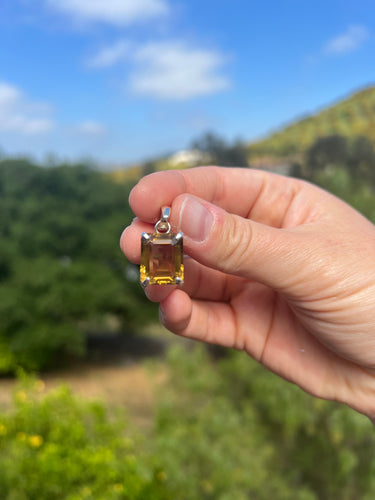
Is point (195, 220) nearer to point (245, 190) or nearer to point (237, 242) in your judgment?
point (237, 242)

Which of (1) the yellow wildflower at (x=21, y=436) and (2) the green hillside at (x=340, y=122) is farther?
(2) the green hillside at (x=340, y=122)

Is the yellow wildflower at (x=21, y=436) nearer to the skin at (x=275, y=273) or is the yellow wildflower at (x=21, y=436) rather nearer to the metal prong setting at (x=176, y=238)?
the skin at (x=275, y=273)

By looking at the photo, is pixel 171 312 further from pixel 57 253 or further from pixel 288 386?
pixel 57 253

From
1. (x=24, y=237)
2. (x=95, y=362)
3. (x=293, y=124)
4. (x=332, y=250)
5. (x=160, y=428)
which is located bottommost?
(x=95, y=362)

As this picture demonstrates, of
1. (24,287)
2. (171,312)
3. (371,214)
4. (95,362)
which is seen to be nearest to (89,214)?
(24,287)

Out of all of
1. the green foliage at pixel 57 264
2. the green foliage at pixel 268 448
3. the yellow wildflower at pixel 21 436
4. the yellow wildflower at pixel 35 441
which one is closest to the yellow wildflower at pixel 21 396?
the yellow wildflower at pixel 21 436

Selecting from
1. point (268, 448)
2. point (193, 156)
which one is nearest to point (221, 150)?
point (193, 156)
